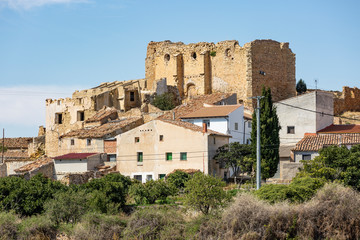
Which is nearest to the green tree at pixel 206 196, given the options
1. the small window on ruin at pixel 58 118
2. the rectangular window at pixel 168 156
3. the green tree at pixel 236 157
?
the green tree at pixel 236 157

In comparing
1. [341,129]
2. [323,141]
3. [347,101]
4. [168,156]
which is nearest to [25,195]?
[168,156]

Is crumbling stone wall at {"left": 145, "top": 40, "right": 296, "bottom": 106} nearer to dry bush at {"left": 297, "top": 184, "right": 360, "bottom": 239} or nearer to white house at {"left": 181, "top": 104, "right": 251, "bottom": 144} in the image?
white house at {"left": 181, "top": 104, "right": 251, "bottom": 144}

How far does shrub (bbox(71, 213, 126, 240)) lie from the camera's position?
81.3 ft

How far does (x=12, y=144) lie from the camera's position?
59562 mm

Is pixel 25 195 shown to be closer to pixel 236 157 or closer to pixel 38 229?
pixel 38 229

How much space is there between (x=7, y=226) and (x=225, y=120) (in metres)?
18.4

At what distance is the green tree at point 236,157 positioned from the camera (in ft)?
114

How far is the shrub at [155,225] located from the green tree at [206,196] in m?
0.92

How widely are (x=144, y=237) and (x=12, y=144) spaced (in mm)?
38365

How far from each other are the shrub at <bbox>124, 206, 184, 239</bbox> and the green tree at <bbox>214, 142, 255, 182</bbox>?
32.3ft

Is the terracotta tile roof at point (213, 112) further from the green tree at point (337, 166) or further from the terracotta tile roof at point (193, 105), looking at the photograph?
the green tree at point (337, 166)

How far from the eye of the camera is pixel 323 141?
35219mm

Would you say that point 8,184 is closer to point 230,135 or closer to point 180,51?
point 230,135

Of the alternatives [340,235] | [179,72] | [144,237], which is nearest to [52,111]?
[179,72]
